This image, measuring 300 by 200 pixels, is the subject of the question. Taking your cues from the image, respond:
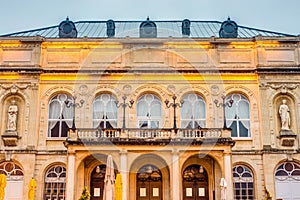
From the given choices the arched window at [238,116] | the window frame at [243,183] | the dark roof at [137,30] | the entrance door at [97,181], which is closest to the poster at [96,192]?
the entrance door at [97,181]

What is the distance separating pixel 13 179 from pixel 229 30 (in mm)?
17190

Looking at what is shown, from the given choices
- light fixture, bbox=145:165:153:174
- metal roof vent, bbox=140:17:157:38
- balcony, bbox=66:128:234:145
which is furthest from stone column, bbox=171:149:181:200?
metal roof vent, bbox=140:17:157:38

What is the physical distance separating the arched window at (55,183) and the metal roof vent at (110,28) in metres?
10.4

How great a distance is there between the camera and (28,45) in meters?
29.5

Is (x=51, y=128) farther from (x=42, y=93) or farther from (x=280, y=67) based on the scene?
(x=280, y=67)

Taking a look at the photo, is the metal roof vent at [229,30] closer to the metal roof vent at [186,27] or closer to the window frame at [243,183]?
the metal roof vent at [186,27]

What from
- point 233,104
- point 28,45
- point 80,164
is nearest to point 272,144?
point 233,104

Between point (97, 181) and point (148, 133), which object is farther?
point (97, 181)

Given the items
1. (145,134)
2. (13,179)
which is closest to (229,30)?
(145,134)

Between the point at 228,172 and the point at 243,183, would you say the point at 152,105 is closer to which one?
the point at 228,172

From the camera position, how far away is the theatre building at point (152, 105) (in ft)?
89.3

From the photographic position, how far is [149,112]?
28.8 meters

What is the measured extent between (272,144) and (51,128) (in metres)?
13.7

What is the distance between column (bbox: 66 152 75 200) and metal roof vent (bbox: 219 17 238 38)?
1362 centimetres
